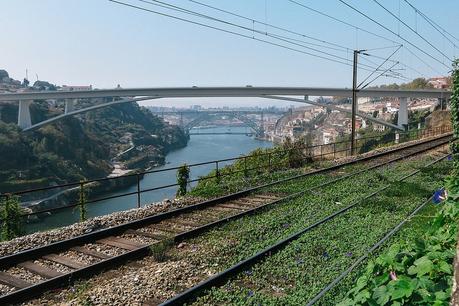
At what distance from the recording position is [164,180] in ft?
195

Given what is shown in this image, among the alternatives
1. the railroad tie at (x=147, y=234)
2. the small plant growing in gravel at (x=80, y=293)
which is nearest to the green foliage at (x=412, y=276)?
the small plant growing in gravel at (x=80, y=293)

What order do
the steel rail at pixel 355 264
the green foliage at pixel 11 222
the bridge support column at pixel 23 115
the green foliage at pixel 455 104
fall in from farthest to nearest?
the bridge support column at pixel 23 115 → the green foliage at pixel 455 104 → the green foliage at pixel 11 222 → the steel rail at pixel 355 264

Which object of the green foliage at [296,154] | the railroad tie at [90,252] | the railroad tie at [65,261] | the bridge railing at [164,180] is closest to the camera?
the railroad tie at [65,261]

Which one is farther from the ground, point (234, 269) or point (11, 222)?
point (234, 269)

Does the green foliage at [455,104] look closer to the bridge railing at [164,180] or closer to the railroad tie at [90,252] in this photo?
the bridge railing at [164,180]

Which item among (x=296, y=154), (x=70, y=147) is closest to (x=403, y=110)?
(x=296, y=154)

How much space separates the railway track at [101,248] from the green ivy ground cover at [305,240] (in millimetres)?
775

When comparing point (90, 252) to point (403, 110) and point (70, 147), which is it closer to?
point (403, 110)

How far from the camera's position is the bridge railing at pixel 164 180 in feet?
36.2

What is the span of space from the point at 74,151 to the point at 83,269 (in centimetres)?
7874

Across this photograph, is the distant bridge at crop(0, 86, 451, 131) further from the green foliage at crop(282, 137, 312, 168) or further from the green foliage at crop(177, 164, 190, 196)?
the green foliage at crop(177, 164, 190, 196)

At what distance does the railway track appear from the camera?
5.95 m

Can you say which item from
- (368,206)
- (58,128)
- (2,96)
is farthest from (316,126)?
(368,206)

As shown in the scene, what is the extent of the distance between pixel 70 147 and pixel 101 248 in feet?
258
